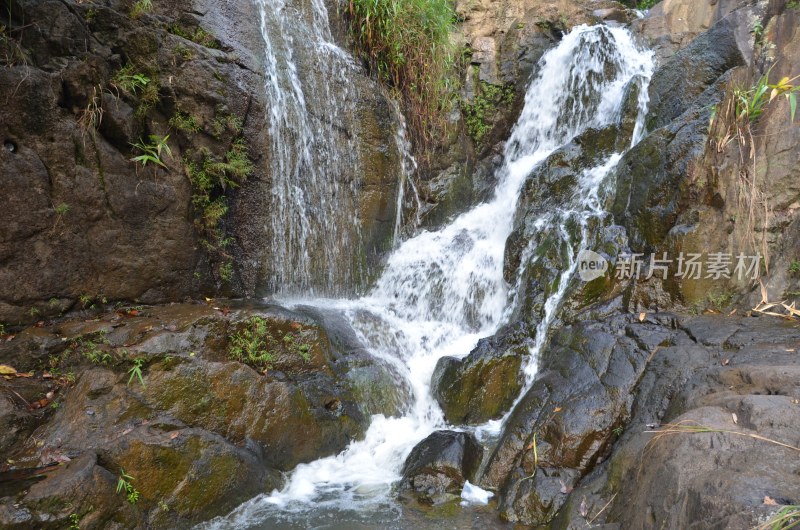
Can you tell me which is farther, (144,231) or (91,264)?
(144,231)

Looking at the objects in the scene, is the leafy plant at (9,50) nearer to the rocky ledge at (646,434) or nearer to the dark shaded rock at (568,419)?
the rocky ledge at (646,434)

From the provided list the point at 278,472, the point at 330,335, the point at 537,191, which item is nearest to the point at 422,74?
the point at 537,191

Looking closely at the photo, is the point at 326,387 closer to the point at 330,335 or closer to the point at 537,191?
the point at 330,335

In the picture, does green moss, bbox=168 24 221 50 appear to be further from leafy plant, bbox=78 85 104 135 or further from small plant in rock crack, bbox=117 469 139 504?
small plant in rock crack, bbox=117 469 139 504

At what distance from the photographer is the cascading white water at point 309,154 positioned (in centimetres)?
685

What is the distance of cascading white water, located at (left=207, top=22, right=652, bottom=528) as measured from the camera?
15.3 feet

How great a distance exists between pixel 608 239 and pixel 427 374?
9.31ft

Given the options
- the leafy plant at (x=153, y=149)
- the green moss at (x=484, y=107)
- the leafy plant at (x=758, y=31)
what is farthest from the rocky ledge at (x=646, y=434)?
the green moss at (x=484, y=107)

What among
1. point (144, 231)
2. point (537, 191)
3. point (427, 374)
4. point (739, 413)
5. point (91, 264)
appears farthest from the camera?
point (537, 191)

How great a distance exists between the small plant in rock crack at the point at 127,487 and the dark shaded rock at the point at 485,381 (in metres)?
3.16

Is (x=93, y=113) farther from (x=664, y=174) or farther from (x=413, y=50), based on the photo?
(x=664, y=174)

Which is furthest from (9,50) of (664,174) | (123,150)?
(664,174)

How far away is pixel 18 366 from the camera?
4.16m

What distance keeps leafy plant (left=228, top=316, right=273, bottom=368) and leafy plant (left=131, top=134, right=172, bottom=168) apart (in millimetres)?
2119
